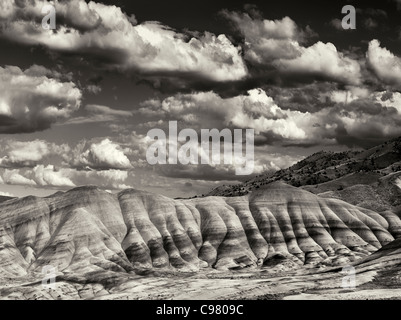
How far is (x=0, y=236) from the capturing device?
194 meters

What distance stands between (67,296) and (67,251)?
40.0 meters

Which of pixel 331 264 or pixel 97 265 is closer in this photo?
pixel 97 265

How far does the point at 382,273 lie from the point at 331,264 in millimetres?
57429

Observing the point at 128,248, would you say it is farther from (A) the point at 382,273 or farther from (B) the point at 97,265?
(A) the point at 382,273
